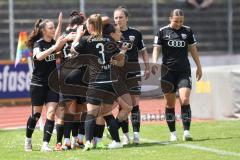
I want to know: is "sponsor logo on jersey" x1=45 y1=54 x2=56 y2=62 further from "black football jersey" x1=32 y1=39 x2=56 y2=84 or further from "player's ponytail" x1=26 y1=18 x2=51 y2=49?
"player's ponytail" x1=26 y1=18 x2=51 y2=49

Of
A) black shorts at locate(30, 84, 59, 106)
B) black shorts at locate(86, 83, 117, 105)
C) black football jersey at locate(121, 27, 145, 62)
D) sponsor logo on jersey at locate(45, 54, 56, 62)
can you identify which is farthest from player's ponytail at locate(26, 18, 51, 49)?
black football jersey at locate(121, 27, 145, 62)

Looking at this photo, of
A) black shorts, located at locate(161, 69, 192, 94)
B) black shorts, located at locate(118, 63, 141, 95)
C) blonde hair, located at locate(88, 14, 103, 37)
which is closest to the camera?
blonde hair, located at locate(88, 14, 103, 37)

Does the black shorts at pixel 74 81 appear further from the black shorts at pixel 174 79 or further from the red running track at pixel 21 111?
the red running track at pixel 21 111

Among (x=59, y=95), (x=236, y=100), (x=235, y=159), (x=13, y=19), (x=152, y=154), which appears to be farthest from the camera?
(x=13, y=19)

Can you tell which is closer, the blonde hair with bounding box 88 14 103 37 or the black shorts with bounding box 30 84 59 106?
the blonde hair with bounding box 88 14 103 37

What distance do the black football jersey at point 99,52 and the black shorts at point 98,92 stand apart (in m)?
0.08

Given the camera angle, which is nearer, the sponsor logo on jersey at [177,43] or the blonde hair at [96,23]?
the blonde hair at [96,23]

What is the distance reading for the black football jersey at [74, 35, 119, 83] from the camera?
11.1m

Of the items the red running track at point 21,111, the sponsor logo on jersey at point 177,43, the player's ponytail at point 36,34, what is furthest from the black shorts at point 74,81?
the red running track at point 21,111

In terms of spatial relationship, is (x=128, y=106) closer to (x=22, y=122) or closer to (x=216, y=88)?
(x=216, y=88)

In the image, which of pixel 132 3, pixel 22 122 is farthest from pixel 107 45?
pixel 132 3

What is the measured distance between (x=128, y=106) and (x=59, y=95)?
4.01 feet

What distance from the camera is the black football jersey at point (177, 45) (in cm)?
1269

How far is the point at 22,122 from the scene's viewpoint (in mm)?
19750
